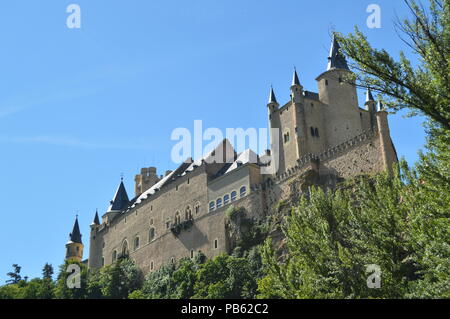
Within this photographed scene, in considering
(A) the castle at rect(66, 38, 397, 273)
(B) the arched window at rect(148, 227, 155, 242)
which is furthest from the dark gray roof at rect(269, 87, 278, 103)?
(B) the arched window at rect(148, 227, 155, 242)

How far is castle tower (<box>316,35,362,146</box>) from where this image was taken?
60969 mm

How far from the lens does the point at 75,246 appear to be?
341 ft

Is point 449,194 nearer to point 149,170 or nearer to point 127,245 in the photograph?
point 127,245

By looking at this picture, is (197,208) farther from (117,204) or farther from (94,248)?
(94,248)

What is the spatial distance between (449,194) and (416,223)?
3.38 metres

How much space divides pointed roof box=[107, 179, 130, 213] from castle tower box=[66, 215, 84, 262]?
58.0 ft

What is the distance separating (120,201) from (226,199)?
30753 mm

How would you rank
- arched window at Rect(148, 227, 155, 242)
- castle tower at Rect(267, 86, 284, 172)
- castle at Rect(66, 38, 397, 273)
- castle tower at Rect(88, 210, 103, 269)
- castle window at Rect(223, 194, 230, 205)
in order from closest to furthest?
castle at Rect(66, 38, 397, 273), castle tower at Rect(267, 86, 284, 172), castle window at Rect(223, 194, 230, 205), arched window at Rect(148, 227, 155, 242), castle tower at Rect(88, 210, 103, 269)

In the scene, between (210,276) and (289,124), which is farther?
(289,124)

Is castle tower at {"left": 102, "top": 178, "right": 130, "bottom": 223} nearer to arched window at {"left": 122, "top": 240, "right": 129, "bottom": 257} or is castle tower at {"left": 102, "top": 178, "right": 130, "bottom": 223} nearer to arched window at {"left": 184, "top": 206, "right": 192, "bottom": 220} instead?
arched window at {"left": 122, "top": 240, "right": 129, "bottom": 257}

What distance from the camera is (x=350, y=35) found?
1994cm

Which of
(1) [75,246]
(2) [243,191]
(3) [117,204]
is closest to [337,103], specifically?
(2) [243,191]

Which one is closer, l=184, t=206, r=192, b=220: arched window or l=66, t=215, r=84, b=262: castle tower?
l=184, t=206, r=192, b=220: arched window
